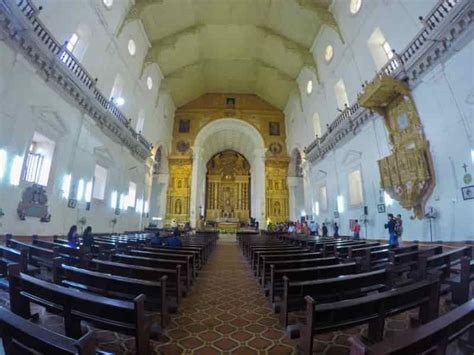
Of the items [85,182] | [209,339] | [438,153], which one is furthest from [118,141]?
[438,153]

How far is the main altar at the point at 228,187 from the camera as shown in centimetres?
2934

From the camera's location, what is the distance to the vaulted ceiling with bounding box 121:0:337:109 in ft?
45.5

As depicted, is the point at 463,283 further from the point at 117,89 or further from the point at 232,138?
the point at 232,138

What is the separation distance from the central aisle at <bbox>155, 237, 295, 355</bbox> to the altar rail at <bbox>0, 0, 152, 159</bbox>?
8223 millimetres

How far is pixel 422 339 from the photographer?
3.49 feet

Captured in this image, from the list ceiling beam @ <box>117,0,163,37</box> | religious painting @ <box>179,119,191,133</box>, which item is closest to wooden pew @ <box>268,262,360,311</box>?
ceiling beam @ <box>117,0,163,37</box>

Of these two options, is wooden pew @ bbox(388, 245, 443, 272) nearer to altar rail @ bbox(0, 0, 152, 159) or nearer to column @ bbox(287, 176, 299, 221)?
altar rail @ bbox(0, 0, 152, 159)

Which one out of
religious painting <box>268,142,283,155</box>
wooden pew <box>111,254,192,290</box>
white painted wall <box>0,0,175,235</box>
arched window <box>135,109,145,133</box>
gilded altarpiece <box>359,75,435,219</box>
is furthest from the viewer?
religious painting <box>268,142,283,155</box>

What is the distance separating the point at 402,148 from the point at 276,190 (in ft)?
50.5

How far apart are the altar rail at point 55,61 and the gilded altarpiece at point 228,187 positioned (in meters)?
18.0

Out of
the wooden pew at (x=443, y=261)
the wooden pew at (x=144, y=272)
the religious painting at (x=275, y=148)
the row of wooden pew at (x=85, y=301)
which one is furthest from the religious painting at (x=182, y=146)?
the wooden pew at (x=443, y=261)

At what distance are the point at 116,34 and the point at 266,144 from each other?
51.5 ft

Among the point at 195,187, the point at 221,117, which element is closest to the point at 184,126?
the point at 221,117

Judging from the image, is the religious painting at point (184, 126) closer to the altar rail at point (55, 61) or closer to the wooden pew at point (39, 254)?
the altar rail at point (55, 61)
